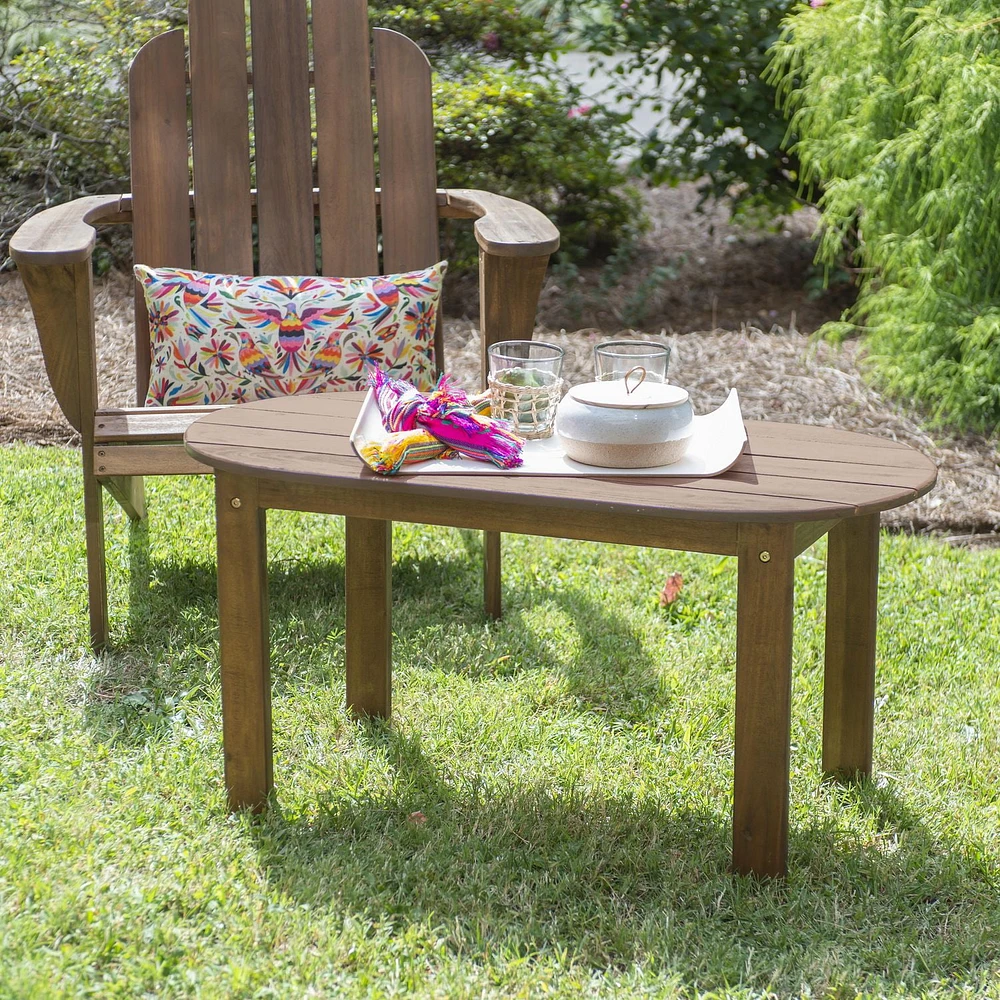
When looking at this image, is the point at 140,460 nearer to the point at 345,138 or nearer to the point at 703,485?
the point at 345,138

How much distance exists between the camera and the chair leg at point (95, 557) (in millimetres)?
2410

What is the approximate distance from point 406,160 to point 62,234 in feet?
2.83

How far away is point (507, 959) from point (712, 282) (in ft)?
13.1

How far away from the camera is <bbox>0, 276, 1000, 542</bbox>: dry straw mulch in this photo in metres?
3.32

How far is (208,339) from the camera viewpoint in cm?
264

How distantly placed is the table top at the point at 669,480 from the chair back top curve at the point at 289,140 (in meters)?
1.09

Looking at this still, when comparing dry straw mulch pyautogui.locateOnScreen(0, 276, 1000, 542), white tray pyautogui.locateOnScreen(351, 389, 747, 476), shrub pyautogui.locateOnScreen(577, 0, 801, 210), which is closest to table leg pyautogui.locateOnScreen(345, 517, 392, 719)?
→ white tray pyautogui.locateOnScreen(351, 389, 747, 476)

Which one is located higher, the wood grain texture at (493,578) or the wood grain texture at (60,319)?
the wood grain texture at (60,319)

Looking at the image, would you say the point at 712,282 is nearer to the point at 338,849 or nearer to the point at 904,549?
the point at 904,549

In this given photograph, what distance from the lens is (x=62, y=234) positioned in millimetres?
2379

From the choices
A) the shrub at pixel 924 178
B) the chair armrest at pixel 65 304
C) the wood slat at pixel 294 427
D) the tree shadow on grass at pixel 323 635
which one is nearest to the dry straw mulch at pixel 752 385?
the shrub at pixel 924 178

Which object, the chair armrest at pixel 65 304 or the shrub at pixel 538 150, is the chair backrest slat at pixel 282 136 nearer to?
the chair armrest at pixel 65 304

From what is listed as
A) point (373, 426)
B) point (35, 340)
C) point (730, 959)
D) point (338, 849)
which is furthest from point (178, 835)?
point (35, 340)

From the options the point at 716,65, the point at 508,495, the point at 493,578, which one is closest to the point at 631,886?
the point at 508,495
